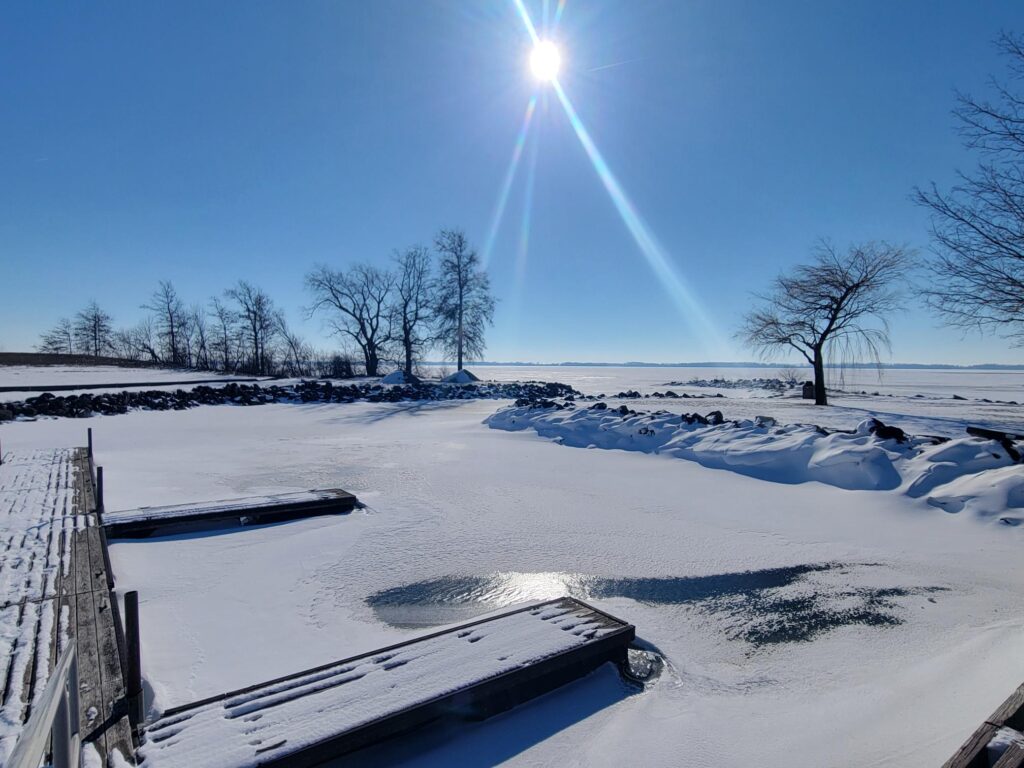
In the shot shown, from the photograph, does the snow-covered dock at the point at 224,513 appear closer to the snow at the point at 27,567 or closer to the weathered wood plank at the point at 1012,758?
the snow at the point at 27,567

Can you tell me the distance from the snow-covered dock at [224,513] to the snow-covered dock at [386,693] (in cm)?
357

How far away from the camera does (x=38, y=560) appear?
399 centimetres

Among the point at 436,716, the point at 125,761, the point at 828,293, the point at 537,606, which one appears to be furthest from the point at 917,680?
the point at 828,293

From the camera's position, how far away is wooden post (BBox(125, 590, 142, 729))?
89.4 inches

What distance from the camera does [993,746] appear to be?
184 centimetres

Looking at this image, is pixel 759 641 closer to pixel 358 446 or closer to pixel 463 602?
pixel 463 602

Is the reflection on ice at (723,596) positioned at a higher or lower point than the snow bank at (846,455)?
lower

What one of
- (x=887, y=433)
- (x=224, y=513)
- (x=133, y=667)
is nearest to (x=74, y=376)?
(x=224, y=513)

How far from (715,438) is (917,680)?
6.44 m

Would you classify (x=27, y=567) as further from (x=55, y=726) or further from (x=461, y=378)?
(x=461, y=378)

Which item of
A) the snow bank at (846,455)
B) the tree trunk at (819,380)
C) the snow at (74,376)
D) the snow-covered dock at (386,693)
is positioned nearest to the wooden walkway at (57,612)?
the snow-covered dock at (386,693)

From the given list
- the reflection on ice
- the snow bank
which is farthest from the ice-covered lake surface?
the snow bank

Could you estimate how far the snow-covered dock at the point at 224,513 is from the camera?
5.25 metres

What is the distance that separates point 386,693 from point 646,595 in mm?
2300
